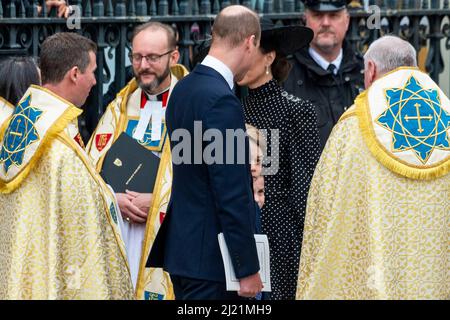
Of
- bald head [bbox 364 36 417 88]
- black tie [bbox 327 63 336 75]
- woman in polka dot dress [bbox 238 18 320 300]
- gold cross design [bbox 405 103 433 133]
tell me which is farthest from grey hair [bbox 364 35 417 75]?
black tie [bbox 327 63 336 75]

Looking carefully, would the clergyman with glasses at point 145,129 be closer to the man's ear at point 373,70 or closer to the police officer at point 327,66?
the police officer at point 327,66

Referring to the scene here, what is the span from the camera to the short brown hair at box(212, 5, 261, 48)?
24.0ft

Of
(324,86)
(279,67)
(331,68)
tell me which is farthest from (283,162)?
(331,68)

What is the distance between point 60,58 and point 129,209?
4.11 feet

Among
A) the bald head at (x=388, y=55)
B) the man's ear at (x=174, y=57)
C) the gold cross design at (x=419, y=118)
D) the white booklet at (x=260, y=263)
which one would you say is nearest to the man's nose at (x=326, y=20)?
the man's ear at (x=174, y=57)

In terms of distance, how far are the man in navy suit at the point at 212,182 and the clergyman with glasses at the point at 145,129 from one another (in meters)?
1.23

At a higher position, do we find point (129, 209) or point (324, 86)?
point (324, 86)

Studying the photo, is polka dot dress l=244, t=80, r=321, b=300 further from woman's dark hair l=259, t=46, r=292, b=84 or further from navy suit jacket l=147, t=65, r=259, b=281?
navy suit jacket l=147, t=65, r=259, b=281

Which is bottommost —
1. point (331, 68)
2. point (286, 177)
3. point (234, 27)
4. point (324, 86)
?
point (286, 177)

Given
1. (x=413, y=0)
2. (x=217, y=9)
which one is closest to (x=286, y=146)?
(x=217, y=9)

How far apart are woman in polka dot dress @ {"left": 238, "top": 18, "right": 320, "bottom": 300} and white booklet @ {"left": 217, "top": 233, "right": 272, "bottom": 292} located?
1.16m

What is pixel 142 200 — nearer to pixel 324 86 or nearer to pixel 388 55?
pixel 324 86

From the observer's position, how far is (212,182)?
7090mm
